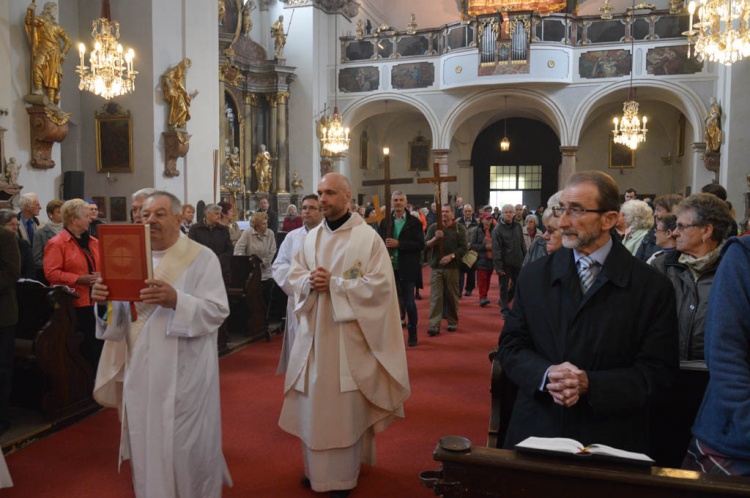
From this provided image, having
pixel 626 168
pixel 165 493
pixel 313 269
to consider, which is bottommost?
pixel 165 493

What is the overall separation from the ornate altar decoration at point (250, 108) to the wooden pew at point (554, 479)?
14400 millimetres

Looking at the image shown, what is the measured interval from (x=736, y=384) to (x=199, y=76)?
11602 millimetres

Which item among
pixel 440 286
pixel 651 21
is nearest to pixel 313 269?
pixel 440 286

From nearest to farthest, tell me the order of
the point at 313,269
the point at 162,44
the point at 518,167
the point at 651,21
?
the point at 313,269
the point at 162,44
the point at 651,21
the point at 518,167

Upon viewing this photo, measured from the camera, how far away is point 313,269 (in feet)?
12.3

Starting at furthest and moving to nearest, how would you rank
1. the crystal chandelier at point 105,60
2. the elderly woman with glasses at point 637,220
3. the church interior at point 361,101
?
the church interior at point 361,101 → the crystal chandelier at point 105,60 → the elderly woman with glasses at point 637,220

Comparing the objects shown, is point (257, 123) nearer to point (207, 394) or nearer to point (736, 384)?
point (207, 394)

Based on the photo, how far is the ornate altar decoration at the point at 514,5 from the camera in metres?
20.0

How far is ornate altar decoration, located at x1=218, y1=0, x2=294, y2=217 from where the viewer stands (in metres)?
15.8

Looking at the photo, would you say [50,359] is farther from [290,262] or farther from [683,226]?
[683,226]

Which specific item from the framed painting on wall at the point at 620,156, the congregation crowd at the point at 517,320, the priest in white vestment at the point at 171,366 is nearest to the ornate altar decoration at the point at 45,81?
the congregation crowd at the point at 517,320

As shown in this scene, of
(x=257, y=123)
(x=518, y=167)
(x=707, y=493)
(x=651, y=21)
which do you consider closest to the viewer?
(x=707, y=493)

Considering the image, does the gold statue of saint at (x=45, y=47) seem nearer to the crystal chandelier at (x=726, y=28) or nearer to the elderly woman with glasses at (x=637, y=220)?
the elderly woman with glasses at (x=637, y=220)

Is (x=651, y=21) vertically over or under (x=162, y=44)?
over
